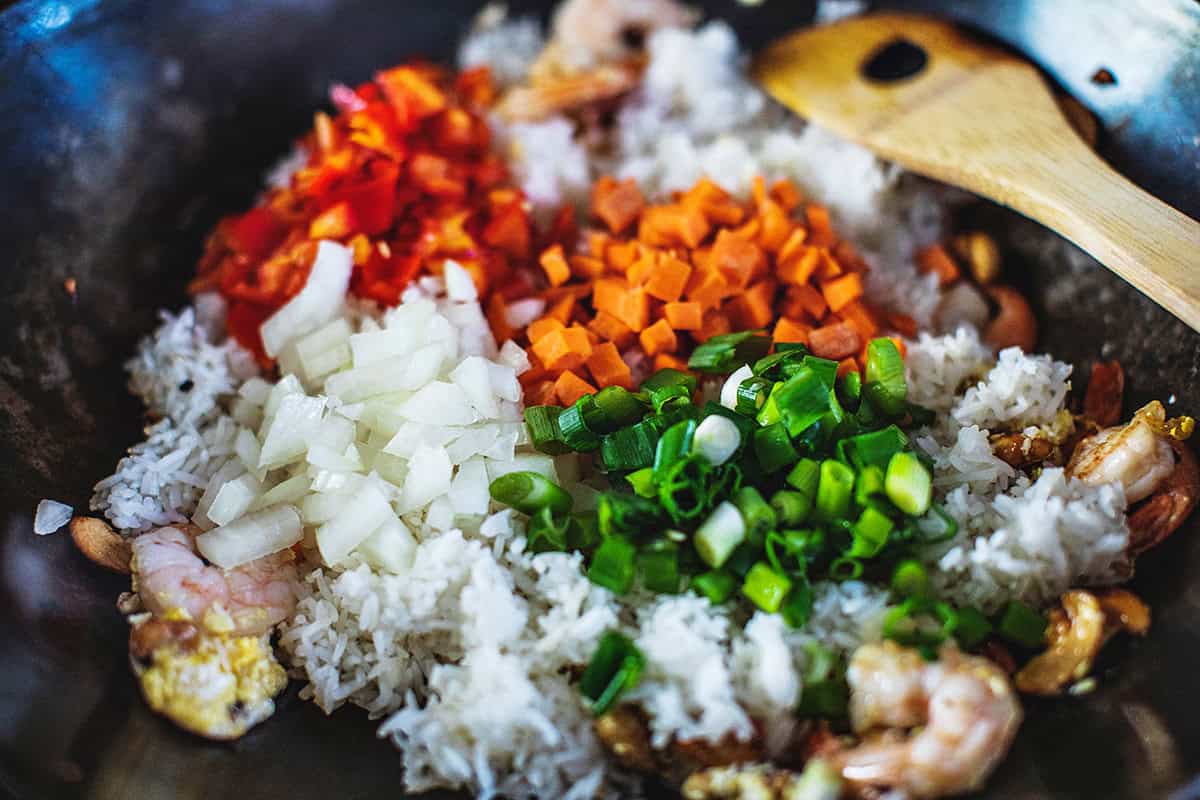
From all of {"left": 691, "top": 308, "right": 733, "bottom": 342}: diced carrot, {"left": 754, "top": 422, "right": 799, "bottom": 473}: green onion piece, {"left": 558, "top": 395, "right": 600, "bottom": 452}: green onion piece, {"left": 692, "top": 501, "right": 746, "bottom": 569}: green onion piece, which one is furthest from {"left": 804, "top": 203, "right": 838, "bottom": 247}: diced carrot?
{"left": 692, "top": 501, "right": 746, "bottom": 569}: green onion piece

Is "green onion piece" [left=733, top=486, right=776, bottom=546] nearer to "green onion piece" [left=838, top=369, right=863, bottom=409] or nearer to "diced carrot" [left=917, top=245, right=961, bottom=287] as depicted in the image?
"green onion piece" [left=838, top=369, right=863, bottom=409]

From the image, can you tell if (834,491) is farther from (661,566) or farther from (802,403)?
(661,566)

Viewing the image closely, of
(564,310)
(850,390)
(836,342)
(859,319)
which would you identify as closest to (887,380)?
(850,390)

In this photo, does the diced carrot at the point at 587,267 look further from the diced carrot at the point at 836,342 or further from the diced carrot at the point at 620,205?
the diced carrot at the point at 836,342

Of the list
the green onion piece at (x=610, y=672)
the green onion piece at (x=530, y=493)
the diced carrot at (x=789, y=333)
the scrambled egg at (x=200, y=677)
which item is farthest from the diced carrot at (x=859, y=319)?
the scrambled egg at (x=200, y=677)

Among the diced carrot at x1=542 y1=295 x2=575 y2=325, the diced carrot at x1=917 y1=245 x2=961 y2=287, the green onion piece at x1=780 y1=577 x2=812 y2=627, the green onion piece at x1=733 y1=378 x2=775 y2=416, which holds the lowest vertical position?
the diced carrot at x1=917 y1=245 x2=961 y2=287
